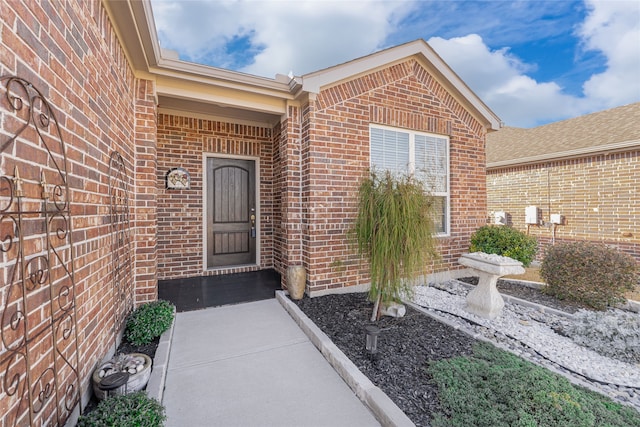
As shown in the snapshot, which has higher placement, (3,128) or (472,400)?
(3,128)

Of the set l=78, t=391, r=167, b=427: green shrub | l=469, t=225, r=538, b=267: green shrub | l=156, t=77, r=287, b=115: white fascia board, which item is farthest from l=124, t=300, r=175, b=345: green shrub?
l=469, t=225, r=538, b=267: green shrub

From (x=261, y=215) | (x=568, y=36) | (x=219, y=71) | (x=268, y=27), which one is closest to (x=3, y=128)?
(x=219, y=71)

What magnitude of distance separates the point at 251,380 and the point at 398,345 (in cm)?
143

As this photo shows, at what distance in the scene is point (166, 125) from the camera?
15.1 feet

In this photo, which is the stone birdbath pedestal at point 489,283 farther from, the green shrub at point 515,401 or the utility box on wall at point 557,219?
the utility box on wall at point 557,219

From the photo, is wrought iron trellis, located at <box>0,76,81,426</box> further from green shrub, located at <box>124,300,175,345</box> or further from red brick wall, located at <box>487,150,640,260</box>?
red brick wall, located at <box>487,150,640,260</box>

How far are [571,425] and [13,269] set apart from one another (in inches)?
119

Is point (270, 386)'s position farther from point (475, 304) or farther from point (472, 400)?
point (475, 304)

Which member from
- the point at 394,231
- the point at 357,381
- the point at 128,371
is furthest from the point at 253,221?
the point at 357,381

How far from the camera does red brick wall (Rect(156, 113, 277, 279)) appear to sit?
4.64 meters

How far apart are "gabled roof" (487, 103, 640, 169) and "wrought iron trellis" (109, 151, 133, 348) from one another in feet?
30.5

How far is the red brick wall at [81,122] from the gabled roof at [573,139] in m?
9.22

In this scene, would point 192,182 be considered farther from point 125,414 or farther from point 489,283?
point 489,283

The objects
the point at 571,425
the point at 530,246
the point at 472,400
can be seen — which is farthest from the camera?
the point at 530,246
